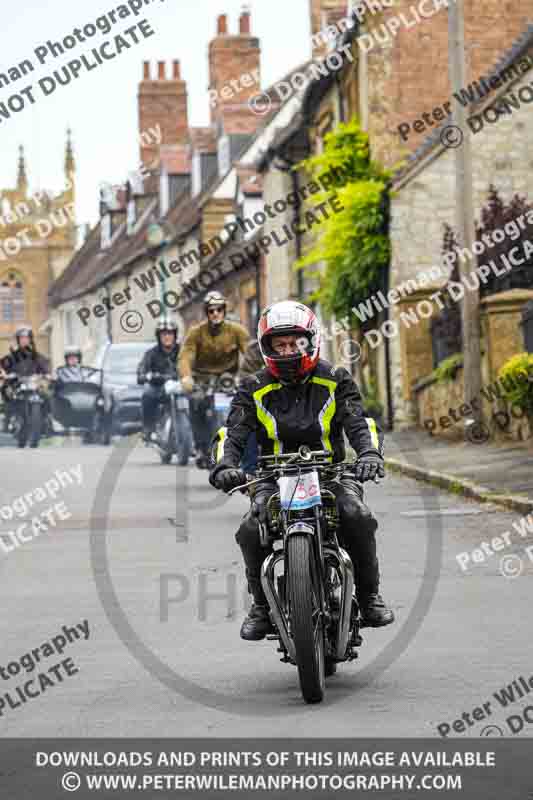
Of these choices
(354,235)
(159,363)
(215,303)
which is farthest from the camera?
(354,235)

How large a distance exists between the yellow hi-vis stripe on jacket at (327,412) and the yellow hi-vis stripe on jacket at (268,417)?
7.1 inches

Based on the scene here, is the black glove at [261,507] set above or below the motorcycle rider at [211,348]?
below

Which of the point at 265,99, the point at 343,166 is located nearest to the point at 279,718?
the point at 343,166

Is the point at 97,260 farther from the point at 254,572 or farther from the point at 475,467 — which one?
the point at 254,572

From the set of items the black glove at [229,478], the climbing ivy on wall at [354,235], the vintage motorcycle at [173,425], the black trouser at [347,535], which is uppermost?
the climbing ivy on wall at [354,235]

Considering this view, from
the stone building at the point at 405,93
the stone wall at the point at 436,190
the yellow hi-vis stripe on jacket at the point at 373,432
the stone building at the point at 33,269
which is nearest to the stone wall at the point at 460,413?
the stone wall at the point at 436,190

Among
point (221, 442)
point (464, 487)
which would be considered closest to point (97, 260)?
point (464, 487)

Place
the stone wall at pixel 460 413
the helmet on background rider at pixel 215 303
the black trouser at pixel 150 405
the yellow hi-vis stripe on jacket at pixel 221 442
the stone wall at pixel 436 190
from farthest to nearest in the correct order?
the stone wall at pixel 436 190 < the black trouser at pixel 150 405 < the stone wall at pixel 460 413 < the helmet on background rider at pixel 215 303 < the yellow hi-vis stripe on jacket at pixel 221 442

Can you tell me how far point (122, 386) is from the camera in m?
30.9

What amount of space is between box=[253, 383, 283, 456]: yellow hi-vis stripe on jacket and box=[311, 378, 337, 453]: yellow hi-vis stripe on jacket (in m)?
0.18

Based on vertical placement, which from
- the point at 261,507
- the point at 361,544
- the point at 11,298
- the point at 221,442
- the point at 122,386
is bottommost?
the point at 361,544

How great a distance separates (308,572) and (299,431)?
0.77m

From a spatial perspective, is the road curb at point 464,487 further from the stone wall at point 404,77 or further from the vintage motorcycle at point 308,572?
the stone wall at point 404,77

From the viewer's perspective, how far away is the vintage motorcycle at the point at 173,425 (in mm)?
20266
